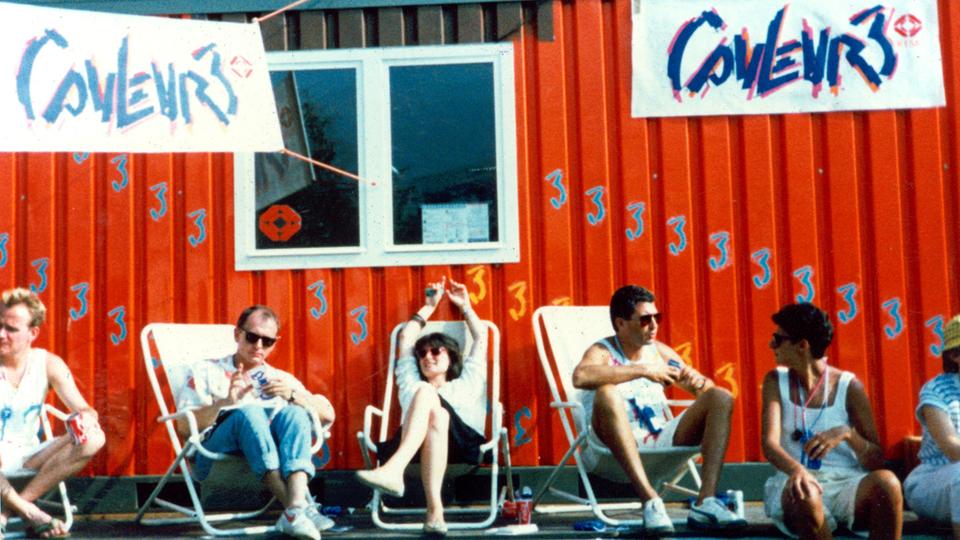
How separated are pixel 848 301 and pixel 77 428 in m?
3.70

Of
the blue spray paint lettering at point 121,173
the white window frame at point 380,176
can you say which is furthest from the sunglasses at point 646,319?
the blue spray paint lettering at point 121,173

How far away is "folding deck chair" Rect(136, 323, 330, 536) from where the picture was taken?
492 centimetres

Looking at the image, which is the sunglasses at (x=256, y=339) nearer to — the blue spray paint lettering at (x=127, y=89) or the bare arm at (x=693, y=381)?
the blue spray paint lettering at (x=127, y=89)

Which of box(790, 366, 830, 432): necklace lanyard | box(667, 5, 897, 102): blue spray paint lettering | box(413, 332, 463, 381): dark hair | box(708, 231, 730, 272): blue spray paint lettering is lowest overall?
box(790, 366, 830, 432): necklace lanyard

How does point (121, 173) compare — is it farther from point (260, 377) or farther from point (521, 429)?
point (521, 429)

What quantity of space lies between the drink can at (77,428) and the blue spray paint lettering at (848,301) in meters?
3.63

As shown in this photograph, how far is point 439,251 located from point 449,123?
2.20 feet

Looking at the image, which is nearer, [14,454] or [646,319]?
[14,454]

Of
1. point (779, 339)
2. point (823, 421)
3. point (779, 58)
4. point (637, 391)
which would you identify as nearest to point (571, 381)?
point (637, 391)

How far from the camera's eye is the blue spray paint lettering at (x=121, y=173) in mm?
6023

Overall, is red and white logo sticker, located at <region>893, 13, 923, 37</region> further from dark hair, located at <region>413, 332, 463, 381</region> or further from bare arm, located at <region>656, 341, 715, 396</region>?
dark hair, located at <region>413, 332, 463, 381</region>

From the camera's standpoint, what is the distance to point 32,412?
5117mm

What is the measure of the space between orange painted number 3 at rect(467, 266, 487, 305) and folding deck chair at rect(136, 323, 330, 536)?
106 centimetres

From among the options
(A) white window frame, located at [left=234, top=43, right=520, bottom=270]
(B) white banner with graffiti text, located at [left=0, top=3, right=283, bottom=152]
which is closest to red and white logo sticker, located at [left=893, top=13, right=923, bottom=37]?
(A) white window frame, located at [left=234, top=43, right=520, bottom=270]
